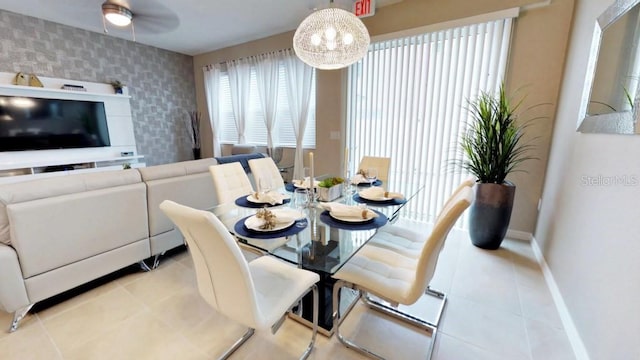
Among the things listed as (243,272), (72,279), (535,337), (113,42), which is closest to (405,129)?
(535,337)

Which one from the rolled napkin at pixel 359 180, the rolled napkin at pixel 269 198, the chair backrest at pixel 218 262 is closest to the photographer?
the chair backrest at pixel 218 262

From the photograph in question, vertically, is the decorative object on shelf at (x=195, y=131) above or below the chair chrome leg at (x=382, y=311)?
above

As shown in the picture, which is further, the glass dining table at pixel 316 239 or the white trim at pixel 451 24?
the white trim at pixel 451 24

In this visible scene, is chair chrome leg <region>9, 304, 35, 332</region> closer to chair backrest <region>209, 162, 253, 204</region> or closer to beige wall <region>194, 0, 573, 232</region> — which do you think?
chair backrest <region>209, 162, 253, 204</region>

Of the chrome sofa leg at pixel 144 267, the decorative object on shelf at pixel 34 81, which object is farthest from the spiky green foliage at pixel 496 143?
the decorative object on shelf at pixel 34 81

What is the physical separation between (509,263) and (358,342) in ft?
5.60

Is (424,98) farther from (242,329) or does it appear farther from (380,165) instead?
(242,329)

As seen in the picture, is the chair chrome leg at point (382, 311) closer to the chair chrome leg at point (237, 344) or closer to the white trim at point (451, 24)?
the chair chrome leg at point (237, 344)

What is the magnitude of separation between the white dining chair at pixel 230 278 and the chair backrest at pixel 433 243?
0.49 metres

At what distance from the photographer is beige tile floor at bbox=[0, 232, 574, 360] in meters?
1.45

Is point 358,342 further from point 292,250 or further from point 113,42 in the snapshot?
point 113,42

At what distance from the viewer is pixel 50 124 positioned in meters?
3.86

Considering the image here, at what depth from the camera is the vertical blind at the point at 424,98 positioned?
2752 millimetres

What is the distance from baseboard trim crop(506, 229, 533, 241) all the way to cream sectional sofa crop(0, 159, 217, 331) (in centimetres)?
329
